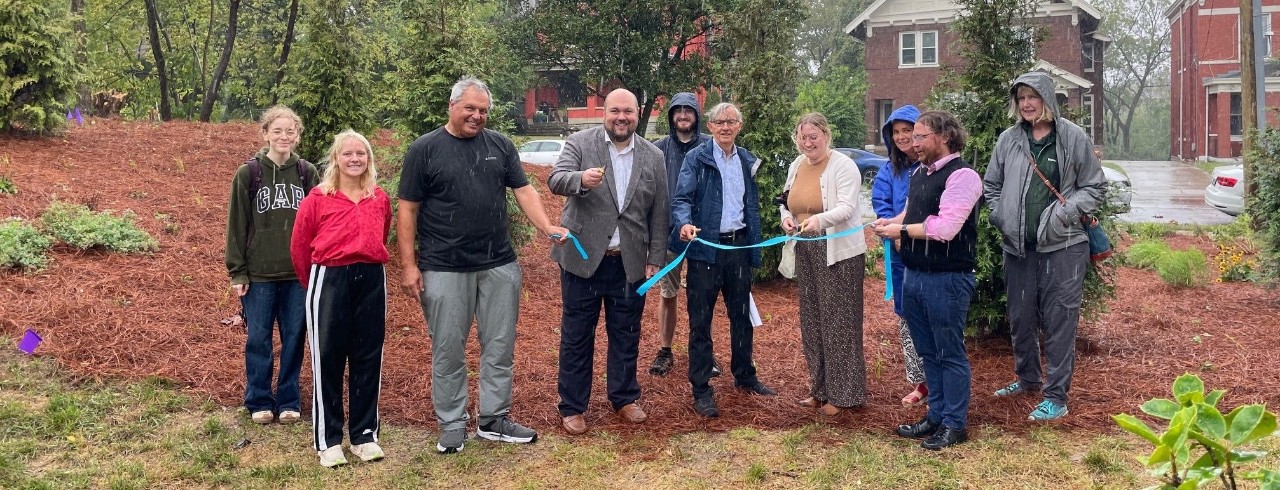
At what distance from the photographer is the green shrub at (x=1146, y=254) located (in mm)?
10017

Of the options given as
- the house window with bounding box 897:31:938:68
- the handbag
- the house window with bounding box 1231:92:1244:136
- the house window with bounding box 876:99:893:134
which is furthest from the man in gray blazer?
the house window with bounding box 1231:92:1244:136

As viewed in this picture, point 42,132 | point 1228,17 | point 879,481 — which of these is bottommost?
point 879,481

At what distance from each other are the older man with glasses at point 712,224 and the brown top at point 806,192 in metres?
0.31

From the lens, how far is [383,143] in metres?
13.9

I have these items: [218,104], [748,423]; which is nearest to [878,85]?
[218,104]

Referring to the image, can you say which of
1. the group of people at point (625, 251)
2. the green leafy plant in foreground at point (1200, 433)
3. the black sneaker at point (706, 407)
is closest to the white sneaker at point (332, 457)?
the group of people at point (625, 251)

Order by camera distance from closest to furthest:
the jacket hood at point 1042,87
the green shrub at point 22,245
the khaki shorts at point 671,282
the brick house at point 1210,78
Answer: the jacket hood at point 1042,87, the khaki shorts at point 671,282, the green shrub at point 22,245, the brick house at point 1210,78

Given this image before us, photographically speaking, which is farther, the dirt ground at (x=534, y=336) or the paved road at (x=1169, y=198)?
the paved road at (x=1169, y=198)

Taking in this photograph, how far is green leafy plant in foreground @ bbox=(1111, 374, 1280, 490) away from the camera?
134 cm

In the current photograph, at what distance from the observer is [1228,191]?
17.2 meters

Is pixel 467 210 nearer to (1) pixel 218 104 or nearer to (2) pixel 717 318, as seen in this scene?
(2) pixel 717 318

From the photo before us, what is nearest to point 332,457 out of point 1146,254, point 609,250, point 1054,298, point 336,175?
point 336,175

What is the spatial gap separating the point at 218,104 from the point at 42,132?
19.3m

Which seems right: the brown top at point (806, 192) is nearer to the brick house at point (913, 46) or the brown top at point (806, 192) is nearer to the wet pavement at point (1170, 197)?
the wet pavement at point (1170, 197)
